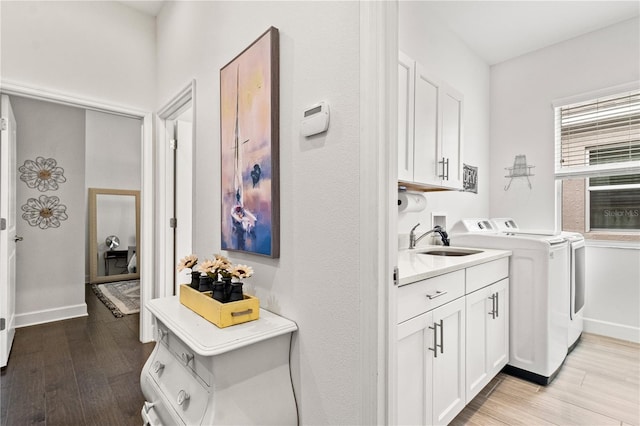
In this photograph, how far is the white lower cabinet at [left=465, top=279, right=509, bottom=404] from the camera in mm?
1819

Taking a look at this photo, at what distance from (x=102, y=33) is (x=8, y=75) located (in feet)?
2.37

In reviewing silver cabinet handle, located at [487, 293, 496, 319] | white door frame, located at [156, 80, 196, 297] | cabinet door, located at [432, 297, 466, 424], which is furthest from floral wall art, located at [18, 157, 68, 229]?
silver cabinet handle, located at [487, 293, 496, 319]

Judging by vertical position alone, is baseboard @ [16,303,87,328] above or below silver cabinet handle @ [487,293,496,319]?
below

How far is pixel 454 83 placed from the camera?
3.14 metres

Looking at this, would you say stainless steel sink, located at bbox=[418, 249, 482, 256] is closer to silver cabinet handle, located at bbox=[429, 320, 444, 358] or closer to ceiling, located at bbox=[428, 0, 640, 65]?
silver cabinet handle, located at bbox=[429, 320, 444, 358]

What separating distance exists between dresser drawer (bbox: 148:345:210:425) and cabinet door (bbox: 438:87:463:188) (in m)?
2.08

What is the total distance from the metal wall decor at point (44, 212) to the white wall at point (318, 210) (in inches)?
123

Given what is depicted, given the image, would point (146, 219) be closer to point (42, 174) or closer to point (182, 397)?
point (42, 174)

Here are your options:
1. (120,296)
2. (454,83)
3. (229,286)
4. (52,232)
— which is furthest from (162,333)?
(120,296)

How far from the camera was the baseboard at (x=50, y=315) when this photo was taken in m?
3.18

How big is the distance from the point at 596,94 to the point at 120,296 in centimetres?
581

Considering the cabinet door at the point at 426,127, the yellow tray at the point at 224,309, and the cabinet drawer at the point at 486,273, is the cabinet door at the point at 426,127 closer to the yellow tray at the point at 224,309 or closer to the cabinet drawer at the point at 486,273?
the cabinet drawer at the point at 486,273

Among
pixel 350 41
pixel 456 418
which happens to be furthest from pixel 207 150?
pixel 456 418

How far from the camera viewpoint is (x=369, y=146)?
102 centimetres
